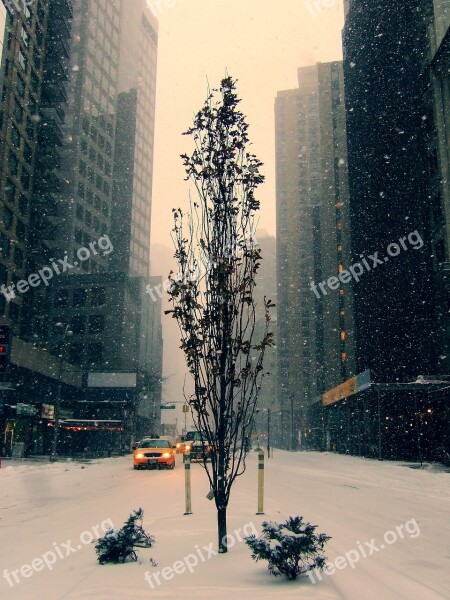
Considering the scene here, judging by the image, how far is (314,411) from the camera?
10925 cm

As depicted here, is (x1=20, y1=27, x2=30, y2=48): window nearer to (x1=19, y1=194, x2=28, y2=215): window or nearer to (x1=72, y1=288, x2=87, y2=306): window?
(x1=19, y1=194, x2=28, y2=215): window

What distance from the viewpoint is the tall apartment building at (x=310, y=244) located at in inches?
3775

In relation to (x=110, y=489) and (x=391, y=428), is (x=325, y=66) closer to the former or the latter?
(x=391, y=428)

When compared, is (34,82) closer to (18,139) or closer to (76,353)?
(18,139)

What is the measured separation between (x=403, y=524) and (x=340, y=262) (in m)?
88.5

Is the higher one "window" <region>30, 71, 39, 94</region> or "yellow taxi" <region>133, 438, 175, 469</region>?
"window" <region>30, 71, 39, 94</region>

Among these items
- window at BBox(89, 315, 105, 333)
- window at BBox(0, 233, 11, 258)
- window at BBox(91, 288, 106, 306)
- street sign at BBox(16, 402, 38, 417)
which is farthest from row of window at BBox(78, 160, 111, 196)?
street sign at BBox(16, 402, 38, 417)

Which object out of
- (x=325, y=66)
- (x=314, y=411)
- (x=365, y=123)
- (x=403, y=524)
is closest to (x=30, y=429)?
(x=403, y=524)

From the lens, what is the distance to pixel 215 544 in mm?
6918

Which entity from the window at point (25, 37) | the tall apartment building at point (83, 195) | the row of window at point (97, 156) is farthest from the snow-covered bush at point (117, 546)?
the row of window at point (97, 156)

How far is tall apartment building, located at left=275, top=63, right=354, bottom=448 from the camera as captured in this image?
315 feet

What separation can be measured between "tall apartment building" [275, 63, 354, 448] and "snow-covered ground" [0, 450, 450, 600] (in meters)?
71.7

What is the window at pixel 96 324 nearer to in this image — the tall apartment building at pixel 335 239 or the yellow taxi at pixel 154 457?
the tall apartment building at pixel 335 239

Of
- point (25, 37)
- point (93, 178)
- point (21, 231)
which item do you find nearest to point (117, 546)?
point (21, 231)
